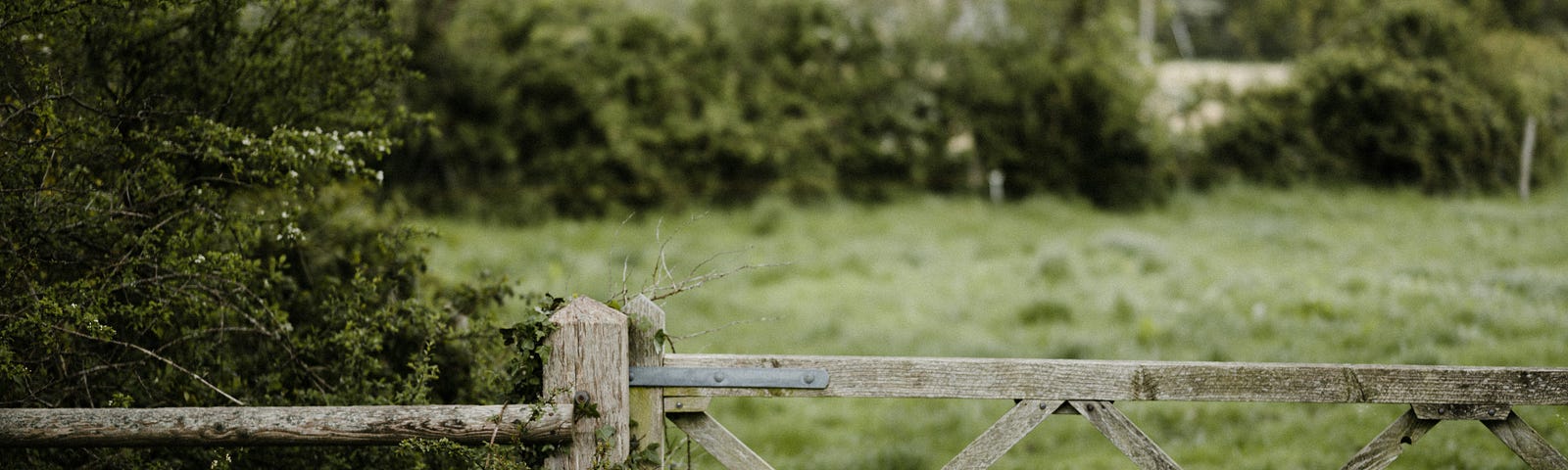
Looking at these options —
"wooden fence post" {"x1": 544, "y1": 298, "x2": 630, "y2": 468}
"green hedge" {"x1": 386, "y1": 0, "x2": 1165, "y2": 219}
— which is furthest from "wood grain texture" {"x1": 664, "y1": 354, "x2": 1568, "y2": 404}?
"green hedge" {"x1": 386, "y1": 0, "x2": 1165, "y2": 219}

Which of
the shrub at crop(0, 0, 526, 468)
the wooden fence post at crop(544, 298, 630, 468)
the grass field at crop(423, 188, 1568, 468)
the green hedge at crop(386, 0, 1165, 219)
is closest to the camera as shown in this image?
the wooden fence post at crop(544, 298, 630, 468)

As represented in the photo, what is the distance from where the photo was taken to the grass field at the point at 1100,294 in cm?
669

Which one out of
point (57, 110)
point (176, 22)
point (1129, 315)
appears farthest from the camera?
point (1129, 315)

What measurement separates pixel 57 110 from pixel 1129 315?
864 centimetres

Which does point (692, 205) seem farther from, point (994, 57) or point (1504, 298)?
point (1504, 298)

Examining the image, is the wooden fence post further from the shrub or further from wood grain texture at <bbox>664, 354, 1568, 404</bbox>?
the shrub

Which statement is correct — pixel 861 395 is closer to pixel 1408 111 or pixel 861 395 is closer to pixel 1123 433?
pixel 1123 433

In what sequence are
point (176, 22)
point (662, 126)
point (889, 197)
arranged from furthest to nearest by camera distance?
point (889, 197), point (662, 126), point (176, 22)

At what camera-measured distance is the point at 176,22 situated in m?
4.70

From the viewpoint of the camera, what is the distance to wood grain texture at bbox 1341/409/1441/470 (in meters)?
3.14

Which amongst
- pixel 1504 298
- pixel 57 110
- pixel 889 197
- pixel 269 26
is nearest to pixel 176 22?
pixel 269 26

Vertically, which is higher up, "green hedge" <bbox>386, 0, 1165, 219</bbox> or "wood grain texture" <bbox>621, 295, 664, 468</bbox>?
"green hedge" <bbox>386, 0, 1165, 219</bbox>

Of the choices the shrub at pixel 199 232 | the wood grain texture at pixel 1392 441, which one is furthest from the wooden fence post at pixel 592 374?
the wood grain texture at pixel 1392 441

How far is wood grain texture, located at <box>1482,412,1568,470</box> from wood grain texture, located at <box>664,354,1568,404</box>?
A: 0.30ft
